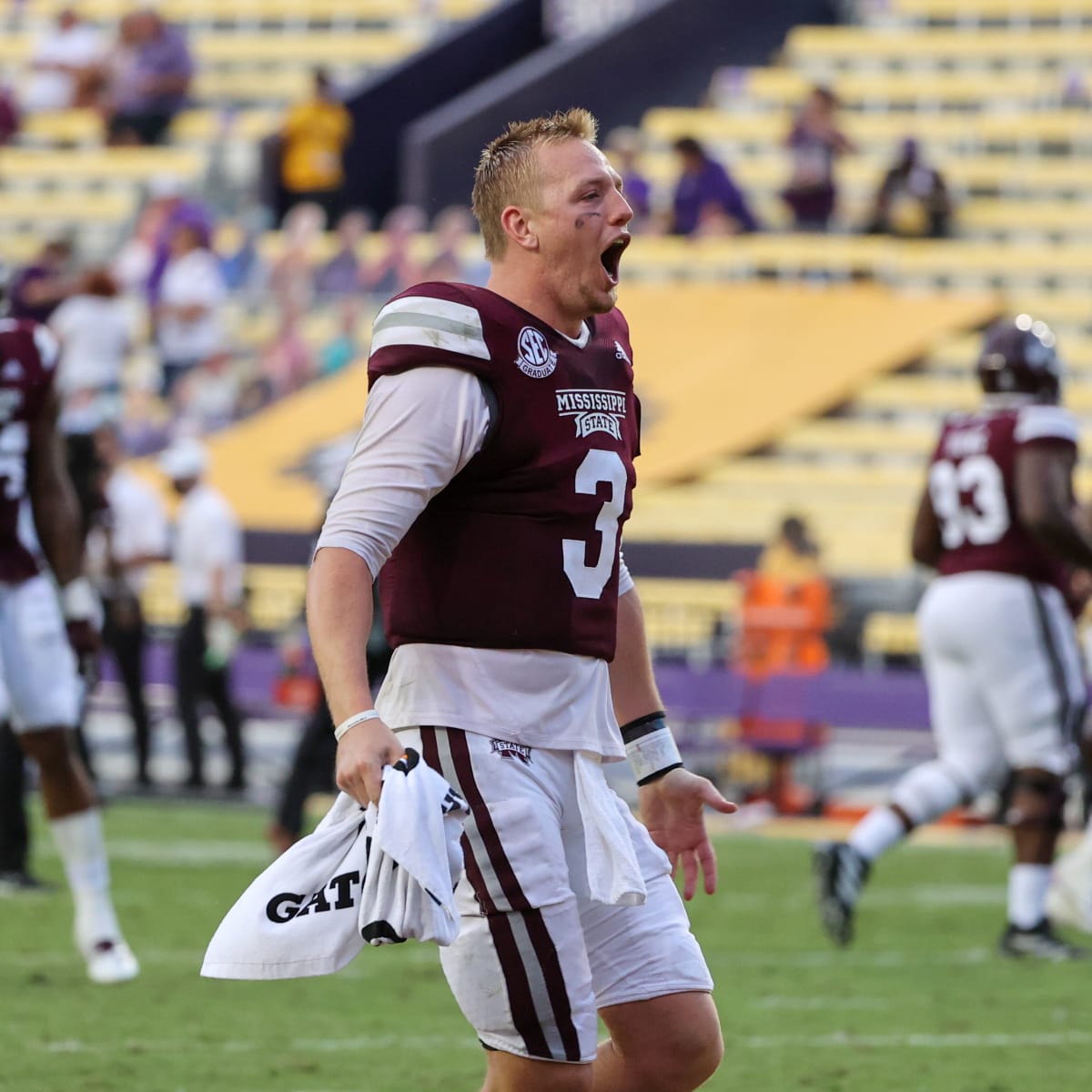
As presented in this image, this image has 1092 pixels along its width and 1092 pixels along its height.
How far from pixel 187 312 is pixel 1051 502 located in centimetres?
1336

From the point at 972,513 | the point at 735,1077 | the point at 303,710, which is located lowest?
the point at 303,710

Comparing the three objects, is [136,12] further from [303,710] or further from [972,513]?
[972,513]

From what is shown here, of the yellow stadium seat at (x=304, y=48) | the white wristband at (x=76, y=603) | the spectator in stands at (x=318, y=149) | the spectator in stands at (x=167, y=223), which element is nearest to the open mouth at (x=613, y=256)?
the white wristband at (x=76, y=603)

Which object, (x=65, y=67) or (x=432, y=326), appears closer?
(x=432, y=326)

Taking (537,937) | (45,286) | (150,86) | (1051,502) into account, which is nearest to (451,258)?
(45,286)

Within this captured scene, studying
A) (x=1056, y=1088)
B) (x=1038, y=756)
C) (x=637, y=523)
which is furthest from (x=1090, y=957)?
(x=637, y=523)

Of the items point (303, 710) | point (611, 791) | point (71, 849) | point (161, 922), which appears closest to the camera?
point (611, 791)

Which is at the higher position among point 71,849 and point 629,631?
point 629,631

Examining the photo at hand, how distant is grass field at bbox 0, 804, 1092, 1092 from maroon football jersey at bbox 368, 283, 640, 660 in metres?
2.20

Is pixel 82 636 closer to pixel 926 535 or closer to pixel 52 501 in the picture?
pixel 52 501

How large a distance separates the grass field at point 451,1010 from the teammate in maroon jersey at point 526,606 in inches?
77.0

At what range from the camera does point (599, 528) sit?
4.01m

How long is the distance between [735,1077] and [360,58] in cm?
1993

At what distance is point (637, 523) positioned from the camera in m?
16.9
